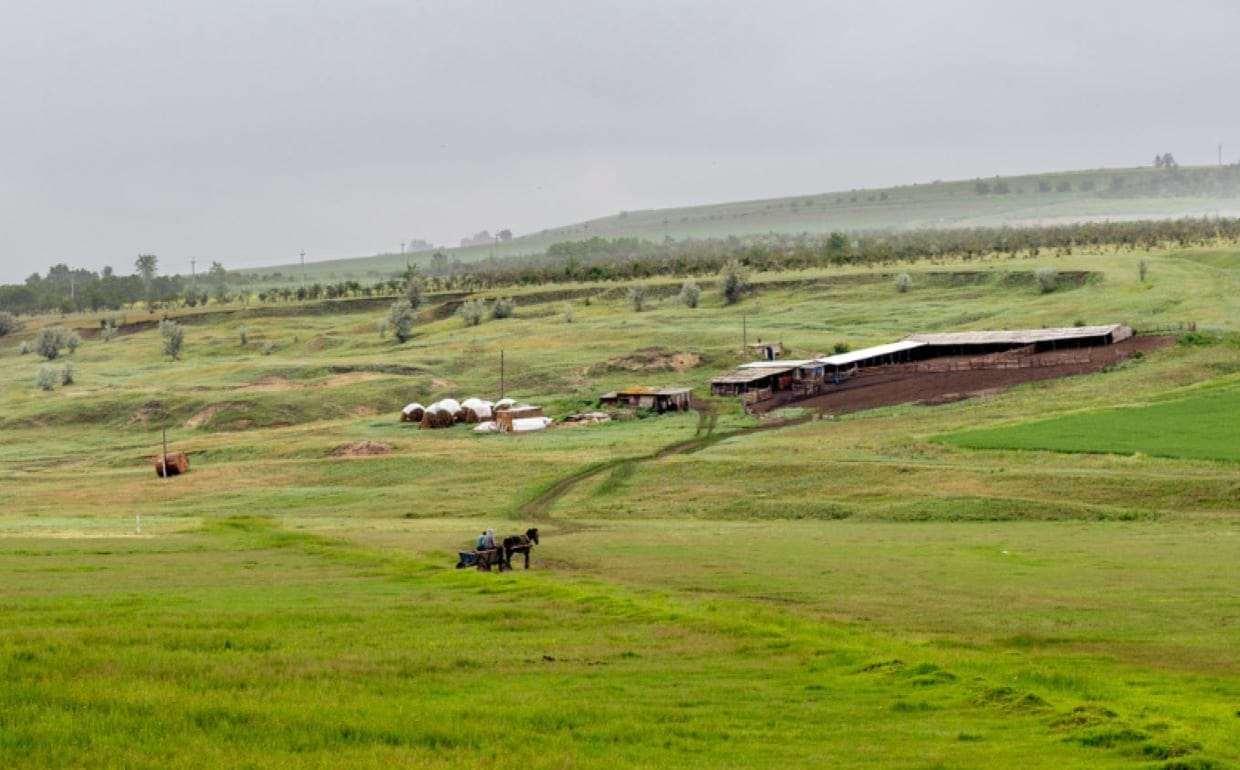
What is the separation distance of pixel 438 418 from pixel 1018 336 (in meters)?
44.5

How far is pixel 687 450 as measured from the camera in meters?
89.5

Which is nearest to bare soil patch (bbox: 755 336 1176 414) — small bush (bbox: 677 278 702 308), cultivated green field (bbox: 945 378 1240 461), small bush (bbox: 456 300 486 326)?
cultivated green field (bbox: 945 378 1240 461)

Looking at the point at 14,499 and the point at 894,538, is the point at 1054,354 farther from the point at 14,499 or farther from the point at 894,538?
the point at 14,499

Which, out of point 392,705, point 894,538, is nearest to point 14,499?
point 894,538

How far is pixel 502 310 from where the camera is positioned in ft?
610

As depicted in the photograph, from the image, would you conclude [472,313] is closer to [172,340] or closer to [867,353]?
[172,340]

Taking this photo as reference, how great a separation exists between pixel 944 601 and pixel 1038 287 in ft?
409

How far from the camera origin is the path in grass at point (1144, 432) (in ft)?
238

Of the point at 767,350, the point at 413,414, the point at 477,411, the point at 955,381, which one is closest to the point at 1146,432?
the point at 955,381

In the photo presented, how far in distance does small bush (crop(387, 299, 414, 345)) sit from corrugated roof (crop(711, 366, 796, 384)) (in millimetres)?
64907

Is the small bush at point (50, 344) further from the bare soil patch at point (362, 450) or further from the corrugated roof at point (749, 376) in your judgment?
the corrugated roof at point (749, 376)

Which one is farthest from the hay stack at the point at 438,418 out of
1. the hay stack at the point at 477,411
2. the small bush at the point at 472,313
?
the small bush at the point at 472,313

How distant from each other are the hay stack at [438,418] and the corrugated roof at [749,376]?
19871 millimetres

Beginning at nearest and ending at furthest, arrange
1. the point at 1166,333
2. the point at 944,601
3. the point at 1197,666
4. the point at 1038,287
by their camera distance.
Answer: the point at 1197,666, the point at 944,601, the point at 1166,333, the point at 1038,287
